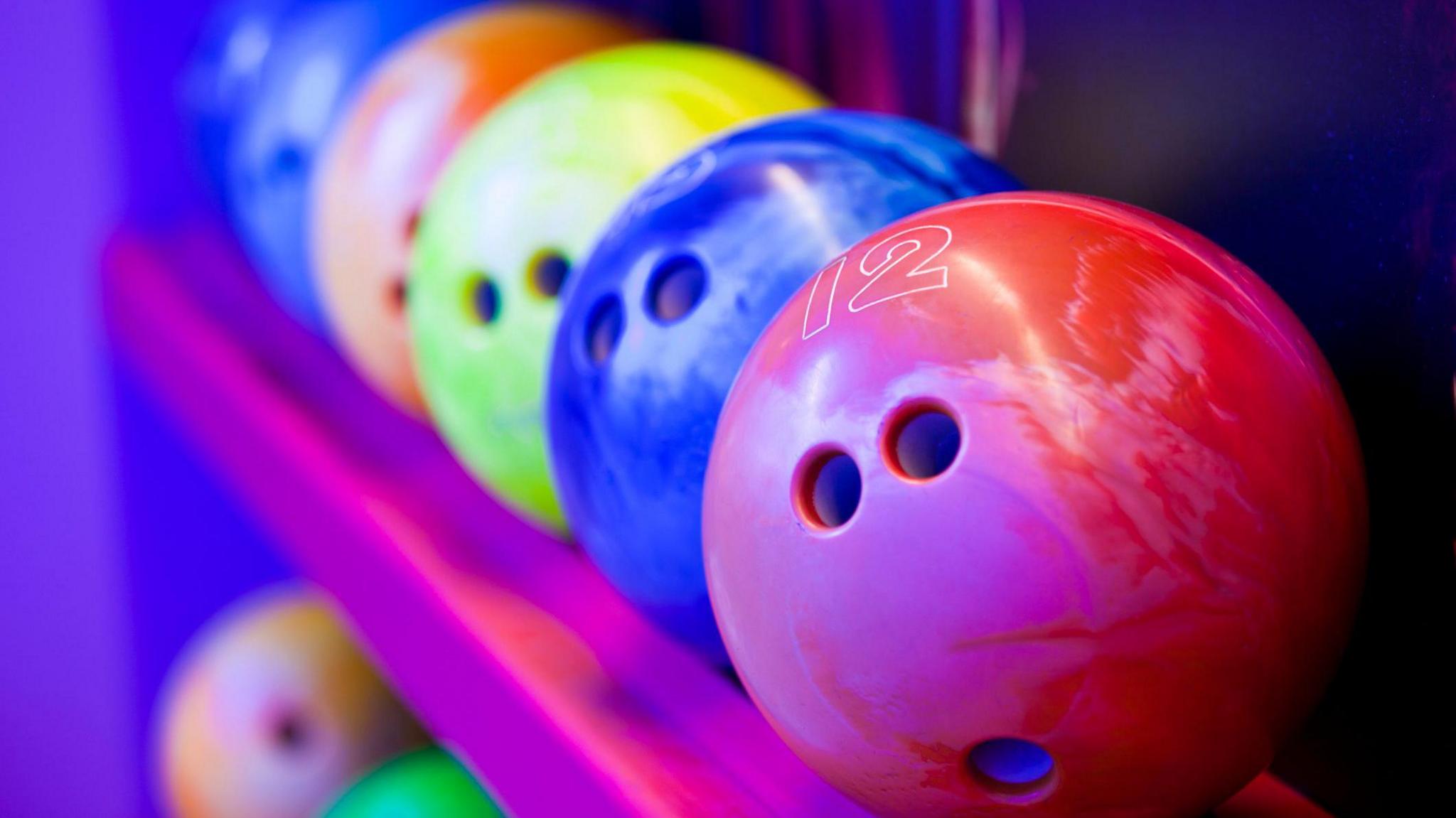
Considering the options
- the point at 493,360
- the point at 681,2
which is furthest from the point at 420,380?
the point at 681,2

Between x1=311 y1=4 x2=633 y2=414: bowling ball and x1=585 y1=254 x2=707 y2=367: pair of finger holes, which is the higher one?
x1=311 y1=4 x2=633 y2=414: bowling ball

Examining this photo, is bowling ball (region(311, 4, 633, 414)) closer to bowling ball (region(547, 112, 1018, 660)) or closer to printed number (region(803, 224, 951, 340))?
bowling ball (region(547, 112, 1018, 660))

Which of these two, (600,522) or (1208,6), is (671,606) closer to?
(600,522)

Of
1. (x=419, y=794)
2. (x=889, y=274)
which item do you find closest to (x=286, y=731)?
(x=419, y=794)

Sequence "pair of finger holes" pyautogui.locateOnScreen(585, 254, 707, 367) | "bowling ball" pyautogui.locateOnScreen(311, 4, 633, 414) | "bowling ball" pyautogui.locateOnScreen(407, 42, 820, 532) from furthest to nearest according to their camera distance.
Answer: "bowling ball" pyautogui.locateOnScreen(311, 4, 633, 414) < "bowling ball" pyautogui.locateOnScreen(407, 42, 820, 532) < "pair of finger holes" pyautogui.locateOnScreen(585, 254, 707, 367)

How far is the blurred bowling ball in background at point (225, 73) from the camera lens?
1683mm

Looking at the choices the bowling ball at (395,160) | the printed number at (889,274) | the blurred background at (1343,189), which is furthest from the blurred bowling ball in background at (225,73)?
the printed number at (889,274)

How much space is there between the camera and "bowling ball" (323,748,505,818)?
147 centimetres

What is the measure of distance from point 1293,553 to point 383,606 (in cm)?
73

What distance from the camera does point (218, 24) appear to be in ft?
6.07

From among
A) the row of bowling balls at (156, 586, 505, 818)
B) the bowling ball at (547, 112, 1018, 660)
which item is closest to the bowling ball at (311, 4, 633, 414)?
the bowling ball at (547, 112, 1018, 660)

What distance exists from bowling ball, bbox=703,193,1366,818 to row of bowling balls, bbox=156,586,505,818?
3.12ft

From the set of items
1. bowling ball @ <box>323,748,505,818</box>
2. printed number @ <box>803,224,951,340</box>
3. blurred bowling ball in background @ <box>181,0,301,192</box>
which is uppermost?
blurred bowling ball in background @ <box>181,0,301,192</box>

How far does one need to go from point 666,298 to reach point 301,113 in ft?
2.38
